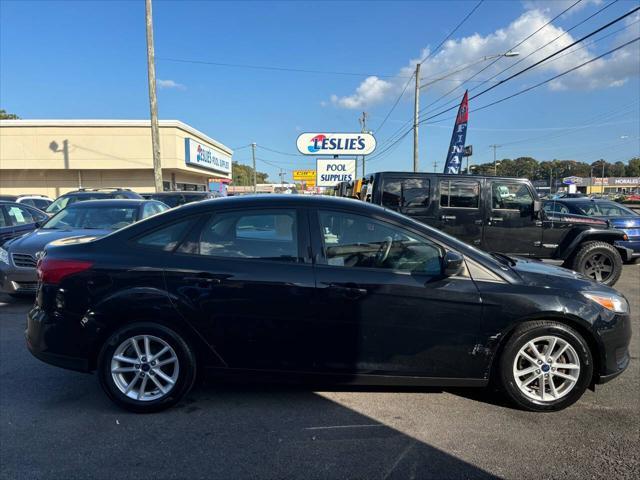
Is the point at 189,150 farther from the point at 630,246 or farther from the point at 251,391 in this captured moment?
the point at 251,391

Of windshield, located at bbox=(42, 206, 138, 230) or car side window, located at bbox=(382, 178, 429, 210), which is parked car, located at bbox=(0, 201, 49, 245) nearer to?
windshield, located at bbox=(42, 206, 138, 230)

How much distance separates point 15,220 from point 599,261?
11182 mm

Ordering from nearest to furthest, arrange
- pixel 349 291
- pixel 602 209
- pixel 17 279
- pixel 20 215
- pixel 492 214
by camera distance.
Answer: pixel 349 291 < pixel 17 279 < pixel 492 214 < pixel 20 215 < pixel 602 209

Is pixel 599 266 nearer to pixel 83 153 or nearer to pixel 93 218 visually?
pixel 93 218

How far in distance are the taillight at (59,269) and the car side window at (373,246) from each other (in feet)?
6.13

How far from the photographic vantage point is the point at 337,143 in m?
15.4

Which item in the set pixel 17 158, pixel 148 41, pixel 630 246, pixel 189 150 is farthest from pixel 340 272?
pixel 17 158

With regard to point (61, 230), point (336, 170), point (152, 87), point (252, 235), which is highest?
point (152, 87)

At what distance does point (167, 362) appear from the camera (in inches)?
127

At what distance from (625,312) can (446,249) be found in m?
1.56

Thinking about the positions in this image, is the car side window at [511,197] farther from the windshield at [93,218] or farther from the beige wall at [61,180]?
the beige wall at [61,180]

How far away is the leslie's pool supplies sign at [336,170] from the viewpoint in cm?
1588

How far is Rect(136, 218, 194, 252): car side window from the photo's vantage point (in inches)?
128

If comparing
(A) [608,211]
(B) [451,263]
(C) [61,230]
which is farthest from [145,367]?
(A) [608,211]
